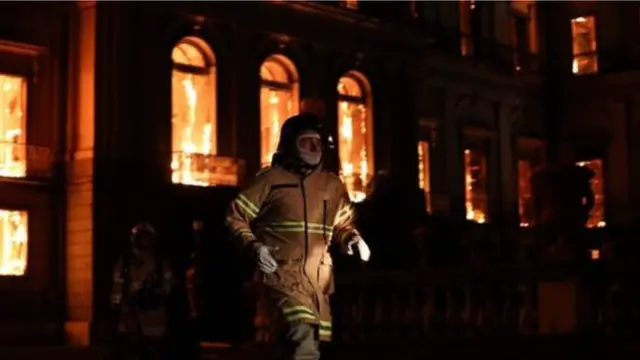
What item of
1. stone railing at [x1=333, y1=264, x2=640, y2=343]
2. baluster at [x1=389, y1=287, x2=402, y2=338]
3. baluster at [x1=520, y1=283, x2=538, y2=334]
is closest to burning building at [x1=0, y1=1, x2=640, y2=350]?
stone railing at [x1=333, y1=264, x2=640, y2=343]

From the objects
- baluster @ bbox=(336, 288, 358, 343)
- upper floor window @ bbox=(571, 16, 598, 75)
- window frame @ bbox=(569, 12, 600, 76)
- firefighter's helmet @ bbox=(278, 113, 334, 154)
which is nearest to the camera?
firefighter's helmet @ bbox=(278, 113, 334, 154)

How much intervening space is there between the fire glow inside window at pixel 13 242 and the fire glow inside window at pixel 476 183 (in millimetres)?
16499

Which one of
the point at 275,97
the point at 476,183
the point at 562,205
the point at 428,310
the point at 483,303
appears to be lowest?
the point at 428,310

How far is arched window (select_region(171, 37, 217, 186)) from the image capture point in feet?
95.5

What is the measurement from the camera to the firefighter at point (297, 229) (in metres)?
8.45

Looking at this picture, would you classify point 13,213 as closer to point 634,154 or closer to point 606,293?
point 606,293

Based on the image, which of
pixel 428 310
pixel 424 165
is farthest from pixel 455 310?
pixel 424 165

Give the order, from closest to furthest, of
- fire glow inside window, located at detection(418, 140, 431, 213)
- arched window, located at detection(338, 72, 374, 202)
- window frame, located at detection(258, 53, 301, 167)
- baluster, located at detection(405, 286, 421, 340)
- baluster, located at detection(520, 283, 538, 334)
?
baluster, located at detection(520, 283, 538, 334), baluster, located at detection(405, 286, 421, 340), window frame, located at detection(258, 53, 301, 167), arched window, located at detection(338, 72, 374, 202), fire glow inside window, located at detection(418, 140, 431, 213)

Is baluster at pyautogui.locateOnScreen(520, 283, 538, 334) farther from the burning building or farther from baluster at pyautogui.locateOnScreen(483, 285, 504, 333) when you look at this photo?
the burning building

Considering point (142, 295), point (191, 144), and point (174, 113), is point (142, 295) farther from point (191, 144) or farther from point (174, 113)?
point (191, 144)

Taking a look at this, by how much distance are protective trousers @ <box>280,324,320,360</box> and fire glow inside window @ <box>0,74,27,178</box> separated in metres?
19.1

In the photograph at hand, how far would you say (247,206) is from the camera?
8.56 m

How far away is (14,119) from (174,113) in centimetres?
393

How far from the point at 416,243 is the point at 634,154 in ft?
45.9
